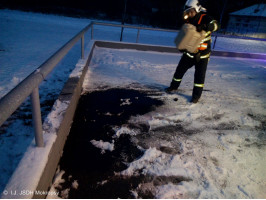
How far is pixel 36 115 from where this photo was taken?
4.94 ft

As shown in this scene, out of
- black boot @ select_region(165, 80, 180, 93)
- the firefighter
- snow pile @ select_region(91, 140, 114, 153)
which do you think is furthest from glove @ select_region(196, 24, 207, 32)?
snow pile @ select_region(91, 140, 114, 153)

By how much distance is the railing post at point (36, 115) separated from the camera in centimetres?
142

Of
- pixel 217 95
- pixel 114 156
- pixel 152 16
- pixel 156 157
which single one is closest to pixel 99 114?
pixel 114 156

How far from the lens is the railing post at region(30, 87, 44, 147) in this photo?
1.42m

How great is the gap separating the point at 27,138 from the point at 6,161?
43 cm

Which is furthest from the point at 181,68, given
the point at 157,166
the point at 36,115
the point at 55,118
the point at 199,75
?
the point at 36,115

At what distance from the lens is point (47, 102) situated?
3600 millimetres

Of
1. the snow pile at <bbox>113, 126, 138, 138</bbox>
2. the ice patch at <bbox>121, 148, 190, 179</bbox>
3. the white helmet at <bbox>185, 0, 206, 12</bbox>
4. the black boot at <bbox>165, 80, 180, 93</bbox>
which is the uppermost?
the white helmet at <bbox>185, 0, 206, 12</bbox>

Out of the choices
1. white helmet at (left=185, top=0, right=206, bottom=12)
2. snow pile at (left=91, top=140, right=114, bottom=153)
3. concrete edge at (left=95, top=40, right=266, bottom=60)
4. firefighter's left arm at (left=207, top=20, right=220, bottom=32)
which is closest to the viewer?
snow pile at (left=91, top=140, right=114, bottom=153)

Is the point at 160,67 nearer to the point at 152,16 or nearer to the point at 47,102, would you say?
the point at 47,102

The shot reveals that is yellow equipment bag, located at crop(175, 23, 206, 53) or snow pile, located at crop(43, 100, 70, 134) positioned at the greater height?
yellow equipment bag, located at crop(175, 23, 206, 53)

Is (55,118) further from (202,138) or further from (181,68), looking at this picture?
(181,68)

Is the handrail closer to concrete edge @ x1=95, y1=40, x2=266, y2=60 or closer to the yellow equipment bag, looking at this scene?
the yellow equipment bag

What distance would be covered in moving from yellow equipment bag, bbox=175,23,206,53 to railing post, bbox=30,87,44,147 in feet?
8.26
